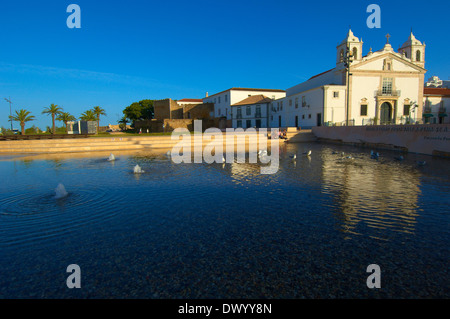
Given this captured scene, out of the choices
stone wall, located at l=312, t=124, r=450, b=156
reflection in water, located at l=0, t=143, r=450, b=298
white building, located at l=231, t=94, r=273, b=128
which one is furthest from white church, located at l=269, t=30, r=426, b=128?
reflection in water, located at l=0, t=143, r=450, b=298

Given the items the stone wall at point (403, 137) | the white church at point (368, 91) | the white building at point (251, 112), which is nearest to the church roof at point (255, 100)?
the white building at point (251, 112)

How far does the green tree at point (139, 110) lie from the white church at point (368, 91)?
154 ft

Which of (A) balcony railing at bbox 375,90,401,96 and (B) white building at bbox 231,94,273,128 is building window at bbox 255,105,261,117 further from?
(A) balcony railing at bbox 375,90,401,96

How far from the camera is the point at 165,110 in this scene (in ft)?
202

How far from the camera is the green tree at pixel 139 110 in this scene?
2884 inches

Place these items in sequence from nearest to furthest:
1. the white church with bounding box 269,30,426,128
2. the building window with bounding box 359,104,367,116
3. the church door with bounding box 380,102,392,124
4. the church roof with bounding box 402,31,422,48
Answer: the white church with bounding box 269,30,426,128, the building window with bounding box 359,104,367,116, the church door with bounding box 380,102,392,124, the church roof with bounding box 402,31,422,48

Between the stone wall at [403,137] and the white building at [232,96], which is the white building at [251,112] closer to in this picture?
the white building at [232,96]

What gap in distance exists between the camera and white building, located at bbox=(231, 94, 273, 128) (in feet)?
173

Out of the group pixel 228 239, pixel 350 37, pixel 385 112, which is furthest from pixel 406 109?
pixel 228 239

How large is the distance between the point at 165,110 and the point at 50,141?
4030cm

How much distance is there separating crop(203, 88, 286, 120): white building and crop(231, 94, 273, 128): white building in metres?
1.87

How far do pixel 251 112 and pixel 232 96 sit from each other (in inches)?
268

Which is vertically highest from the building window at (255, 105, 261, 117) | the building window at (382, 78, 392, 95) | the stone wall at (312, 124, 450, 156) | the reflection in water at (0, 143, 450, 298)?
the building window at (382, 78, 392, 95)

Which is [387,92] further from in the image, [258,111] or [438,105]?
[258,111]
